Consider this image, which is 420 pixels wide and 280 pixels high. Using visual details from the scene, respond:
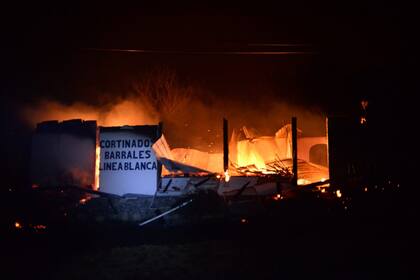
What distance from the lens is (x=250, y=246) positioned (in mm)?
8266

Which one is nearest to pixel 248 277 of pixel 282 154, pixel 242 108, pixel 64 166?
pixel 64 166

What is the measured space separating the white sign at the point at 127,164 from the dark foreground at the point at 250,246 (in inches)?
120

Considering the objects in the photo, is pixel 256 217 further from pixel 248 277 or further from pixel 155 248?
pixel 248 277

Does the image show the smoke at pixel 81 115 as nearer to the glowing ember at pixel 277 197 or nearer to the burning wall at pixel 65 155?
the burning wall at pixel 65 155


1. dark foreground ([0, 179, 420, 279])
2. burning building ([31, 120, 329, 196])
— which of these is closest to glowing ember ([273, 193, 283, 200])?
dark foreground ([0, 179, 420, 279])

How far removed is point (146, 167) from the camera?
1352 centimetres

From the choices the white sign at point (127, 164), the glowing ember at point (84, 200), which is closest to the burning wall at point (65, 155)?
the white sign at point (127, 164)

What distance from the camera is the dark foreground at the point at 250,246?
697 cm

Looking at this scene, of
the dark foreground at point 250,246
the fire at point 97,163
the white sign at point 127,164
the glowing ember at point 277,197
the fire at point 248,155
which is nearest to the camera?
the dark foreground at point 250,246

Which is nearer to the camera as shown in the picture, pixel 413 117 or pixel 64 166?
pixel 413 117

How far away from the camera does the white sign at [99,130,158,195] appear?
13484mm

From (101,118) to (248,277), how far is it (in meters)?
21.7

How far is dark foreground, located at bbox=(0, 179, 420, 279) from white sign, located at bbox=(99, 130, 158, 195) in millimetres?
3060

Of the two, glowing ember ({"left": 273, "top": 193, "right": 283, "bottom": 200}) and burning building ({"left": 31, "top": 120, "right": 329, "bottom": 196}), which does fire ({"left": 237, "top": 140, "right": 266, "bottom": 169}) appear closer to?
burning building ({"left": 31, "top": 120, "right": 329, "bottom": 196})
